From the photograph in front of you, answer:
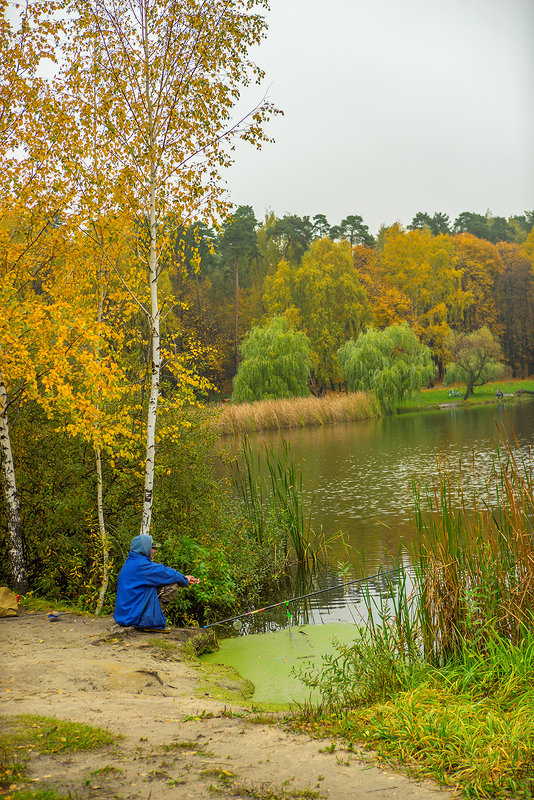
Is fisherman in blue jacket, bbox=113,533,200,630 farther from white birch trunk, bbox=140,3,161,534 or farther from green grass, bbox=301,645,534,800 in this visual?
green grass, bbox=301,645,534,800

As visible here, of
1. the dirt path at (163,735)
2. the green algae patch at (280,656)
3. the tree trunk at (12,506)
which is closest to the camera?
the dirt path at (163,735)

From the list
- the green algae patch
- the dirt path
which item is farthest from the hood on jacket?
the green algae patch

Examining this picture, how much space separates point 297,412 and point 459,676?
88.1 ft

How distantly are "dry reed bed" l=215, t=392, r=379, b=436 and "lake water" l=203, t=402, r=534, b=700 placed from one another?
113cm

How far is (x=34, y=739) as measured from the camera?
147 inches

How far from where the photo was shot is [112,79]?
7688 millimetres

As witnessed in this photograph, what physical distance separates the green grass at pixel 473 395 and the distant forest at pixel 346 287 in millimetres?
3719

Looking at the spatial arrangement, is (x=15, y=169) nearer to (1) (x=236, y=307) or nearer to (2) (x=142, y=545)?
(2) (x=142, y=545)

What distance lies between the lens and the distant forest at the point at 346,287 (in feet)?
143

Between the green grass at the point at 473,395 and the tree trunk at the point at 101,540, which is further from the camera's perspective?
the green grass at the point at 473,395

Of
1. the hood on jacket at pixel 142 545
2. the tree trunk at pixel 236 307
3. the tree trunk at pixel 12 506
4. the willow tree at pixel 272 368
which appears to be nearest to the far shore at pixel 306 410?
the willow tree at pixel 272 368

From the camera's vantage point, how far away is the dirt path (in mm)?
3232

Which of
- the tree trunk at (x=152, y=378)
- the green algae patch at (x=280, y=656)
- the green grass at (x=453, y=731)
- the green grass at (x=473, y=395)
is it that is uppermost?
the tree trunk at (x=152, y=378)

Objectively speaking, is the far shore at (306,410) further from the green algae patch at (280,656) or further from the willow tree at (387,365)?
the green algae patch at (280,656)
